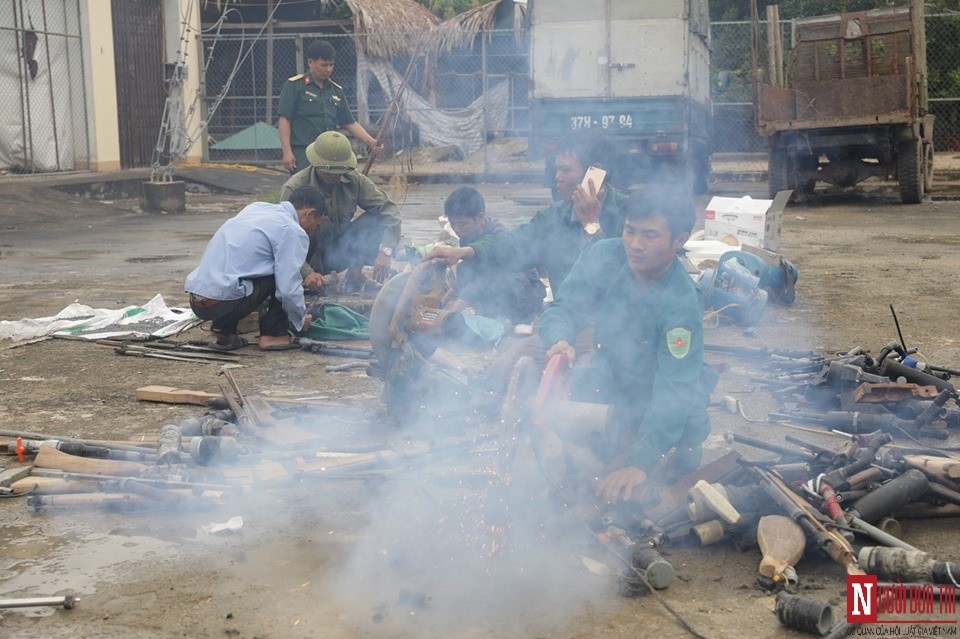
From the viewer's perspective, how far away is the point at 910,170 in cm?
1417

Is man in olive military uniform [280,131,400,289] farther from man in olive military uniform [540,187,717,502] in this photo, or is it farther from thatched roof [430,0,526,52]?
thatched roof [430,0,526,52]

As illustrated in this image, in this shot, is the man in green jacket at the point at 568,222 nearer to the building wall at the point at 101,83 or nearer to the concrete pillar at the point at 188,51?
the building wall at the point at 101,83

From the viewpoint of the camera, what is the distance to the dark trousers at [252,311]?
6160 millimetres

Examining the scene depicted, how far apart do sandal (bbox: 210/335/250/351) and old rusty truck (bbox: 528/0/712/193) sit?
26.3 feet

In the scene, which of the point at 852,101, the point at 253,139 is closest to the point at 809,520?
the point at 852,101

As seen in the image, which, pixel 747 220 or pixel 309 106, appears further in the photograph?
pixel 309 106

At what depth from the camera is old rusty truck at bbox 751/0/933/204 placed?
44.5ft

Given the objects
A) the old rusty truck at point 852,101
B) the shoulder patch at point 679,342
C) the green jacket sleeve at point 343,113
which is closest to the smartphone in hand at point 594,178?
the shoulder patch at point 679,342

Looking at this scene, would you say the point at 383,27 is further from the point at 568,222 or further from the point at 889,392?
the point at 889,392

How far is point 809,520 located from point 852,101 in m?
11.7

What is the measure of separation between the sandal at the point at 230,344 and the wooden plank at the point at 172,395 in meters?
1.07

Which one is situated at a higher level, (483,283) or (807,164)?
(807,164)

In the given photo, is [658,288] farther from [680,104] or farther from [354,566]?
[680,104]

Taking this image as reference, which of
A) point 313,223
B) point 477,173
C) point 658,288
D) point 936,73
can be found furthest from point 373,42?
point 658,288
